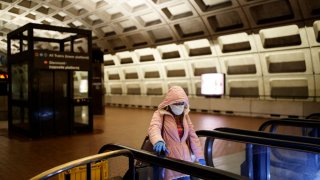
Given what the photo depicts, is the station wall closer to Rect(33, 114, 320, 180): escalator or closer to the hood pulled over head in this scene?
Rect(33, 114, 320, 180): escalator

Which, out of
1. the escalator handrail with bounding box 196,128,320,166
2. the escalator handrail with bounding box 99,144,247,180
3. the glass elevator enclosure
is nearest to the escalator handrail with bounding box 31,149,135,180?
the escalator handrail with bounding box 99,144,247,180

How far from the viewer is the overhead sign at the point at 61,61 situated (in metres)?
9.05

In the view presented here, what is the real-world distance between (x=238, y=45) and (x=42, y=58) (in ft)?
33.4

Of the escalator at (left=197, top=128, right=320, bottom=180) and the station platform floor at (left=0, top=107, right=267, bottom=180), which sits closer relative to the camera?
the escalator at (left=197, top=128, right=320, bottom=180)

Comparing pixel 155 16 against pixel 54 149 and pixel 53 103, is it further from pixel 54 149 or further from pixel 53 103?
pixel 54 149

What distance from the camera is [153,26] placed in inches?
698

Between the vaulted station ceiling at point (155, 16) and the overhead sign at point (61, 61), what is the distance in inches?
269

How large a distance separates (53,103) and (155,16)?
9752mm

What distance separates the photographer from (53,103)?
952 centimetres

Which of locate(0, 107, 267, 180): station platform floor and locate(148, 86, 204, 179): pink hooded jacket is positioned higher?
locate(148, 86, 204, 179): pink hooded jacket

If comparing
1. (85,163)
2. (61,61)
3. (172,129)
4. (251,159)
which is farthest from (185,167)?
(61,61)

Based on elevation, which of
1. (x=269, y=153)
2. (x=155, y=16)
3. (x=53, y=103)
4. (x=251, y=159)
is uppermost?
(x=155, y=16)

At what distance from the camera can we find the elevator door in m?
9.33

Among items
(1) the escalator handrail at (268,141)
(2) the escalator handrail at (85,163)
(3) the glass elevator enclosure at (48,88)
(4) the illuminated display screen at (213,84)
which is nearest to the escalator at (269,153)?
(1) the escalator handrail at (268,141)
